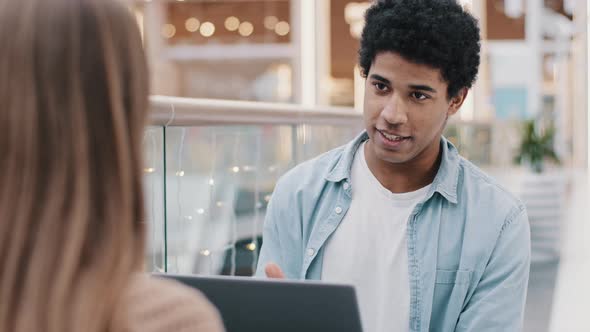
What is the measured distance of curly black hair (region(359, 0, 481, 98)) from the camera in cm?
162

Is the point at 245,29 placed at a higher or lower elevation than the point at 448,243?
higher

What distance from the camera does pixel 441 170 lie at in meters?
1.62

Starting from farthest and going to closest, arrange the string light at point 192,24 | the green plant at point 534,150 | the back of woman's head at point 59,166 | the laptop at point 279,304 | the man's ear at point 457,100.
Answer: the string light at point 192,24 → the green plant at point 534,150 → the man's ear at point 457,100 → the laptop at point 279,304 → the back of woman's head at point 59,166

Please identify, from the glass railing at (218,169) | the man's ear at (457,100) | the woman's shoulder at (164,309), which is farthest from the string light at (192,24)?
the woman's shoulder at (164,309)

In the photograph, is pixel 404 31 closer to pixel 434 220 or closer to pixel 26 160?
pixel 434 220

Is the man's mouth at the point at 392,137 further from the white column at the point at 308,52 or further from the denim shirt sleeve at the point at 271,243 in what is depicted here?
the white column at the point at 308,52

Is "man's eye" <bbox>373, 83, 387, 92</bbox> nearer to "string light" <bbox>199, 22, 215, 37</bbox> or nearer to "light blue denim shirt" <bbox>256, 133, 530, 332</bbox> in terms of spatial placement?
"light blue denim shirt" <bbox>256, 133, 530, 332</bbox>

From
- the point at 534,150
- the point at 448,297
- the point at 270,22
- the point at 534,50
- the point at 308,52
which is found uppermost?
the point at 270,22

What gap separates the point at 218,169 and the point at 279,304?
1944 mm

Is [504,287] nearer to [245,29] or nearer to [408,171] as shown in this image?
[408,171]

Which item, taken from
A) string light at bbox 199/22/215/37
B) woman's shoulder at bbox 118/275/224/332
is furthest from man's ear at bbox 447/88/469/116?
string light at bbox 199/22/215/37

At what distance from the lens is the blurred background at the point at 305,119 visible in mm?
2438

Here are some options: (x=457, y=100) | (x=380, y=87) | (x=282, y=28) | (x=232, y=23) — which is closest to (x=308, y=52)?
(x=282, y=28)

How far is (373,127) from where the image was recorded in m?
1.66
